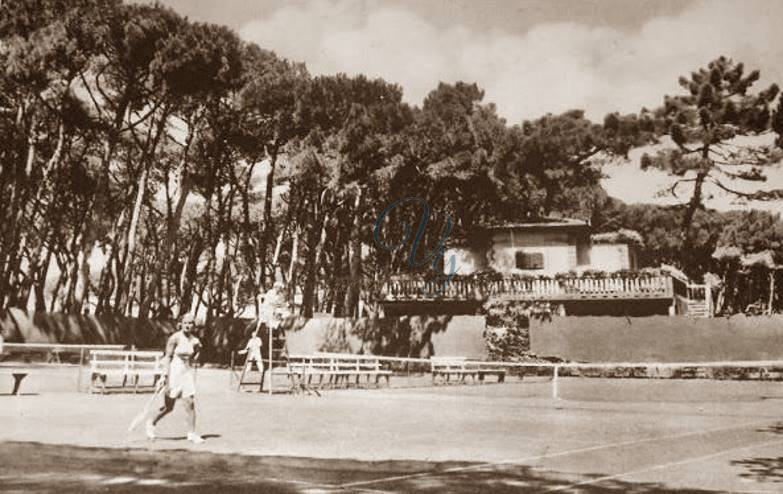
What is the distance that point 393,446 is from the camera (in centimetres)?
972

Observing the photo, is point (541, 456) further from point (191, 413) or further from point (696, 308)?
point (696, 308)

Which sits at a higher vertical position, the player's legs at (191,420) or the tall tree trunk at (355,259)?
the tall tree trunk at (355,259)

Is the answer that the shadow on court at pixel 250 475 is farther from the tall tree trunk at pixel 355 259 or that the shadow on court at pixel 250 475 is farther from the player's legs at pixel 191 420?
the tall tree trunk at pixel 355 259

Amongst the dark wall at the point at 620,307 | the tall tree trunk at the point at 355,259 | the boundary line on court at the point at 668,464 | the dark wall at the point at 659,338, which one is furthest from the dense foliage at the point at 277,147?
the boundary line on court at the point at 668,464

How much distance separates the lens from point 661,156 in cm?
3594

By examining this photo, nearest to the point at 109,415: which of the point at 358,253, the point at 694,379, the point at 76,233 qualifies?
the point at 694,379

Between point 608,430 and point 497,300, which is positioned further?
point 497,300

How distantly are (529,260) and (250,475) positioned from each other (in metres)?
32.8

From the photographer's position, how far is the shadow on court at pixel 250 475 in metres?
6.83

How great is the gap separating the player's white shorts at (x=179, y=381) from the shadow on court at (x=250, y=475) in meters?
1.23

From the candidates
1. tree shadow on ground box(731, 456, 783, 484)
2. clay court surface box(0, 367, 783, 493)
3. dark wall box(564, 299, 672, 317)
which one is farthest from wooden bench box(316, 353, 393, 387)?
dark wall box(564, 299, 672, 317)

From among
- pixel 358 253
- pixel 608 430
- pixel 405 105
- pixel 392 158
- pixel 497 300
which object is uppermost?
pixel 405 105

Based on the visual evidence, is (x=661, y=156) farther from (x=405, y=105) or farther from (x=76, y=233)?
(x=76, y=233)

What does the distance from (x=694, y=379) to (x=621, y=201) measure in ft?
59.8
